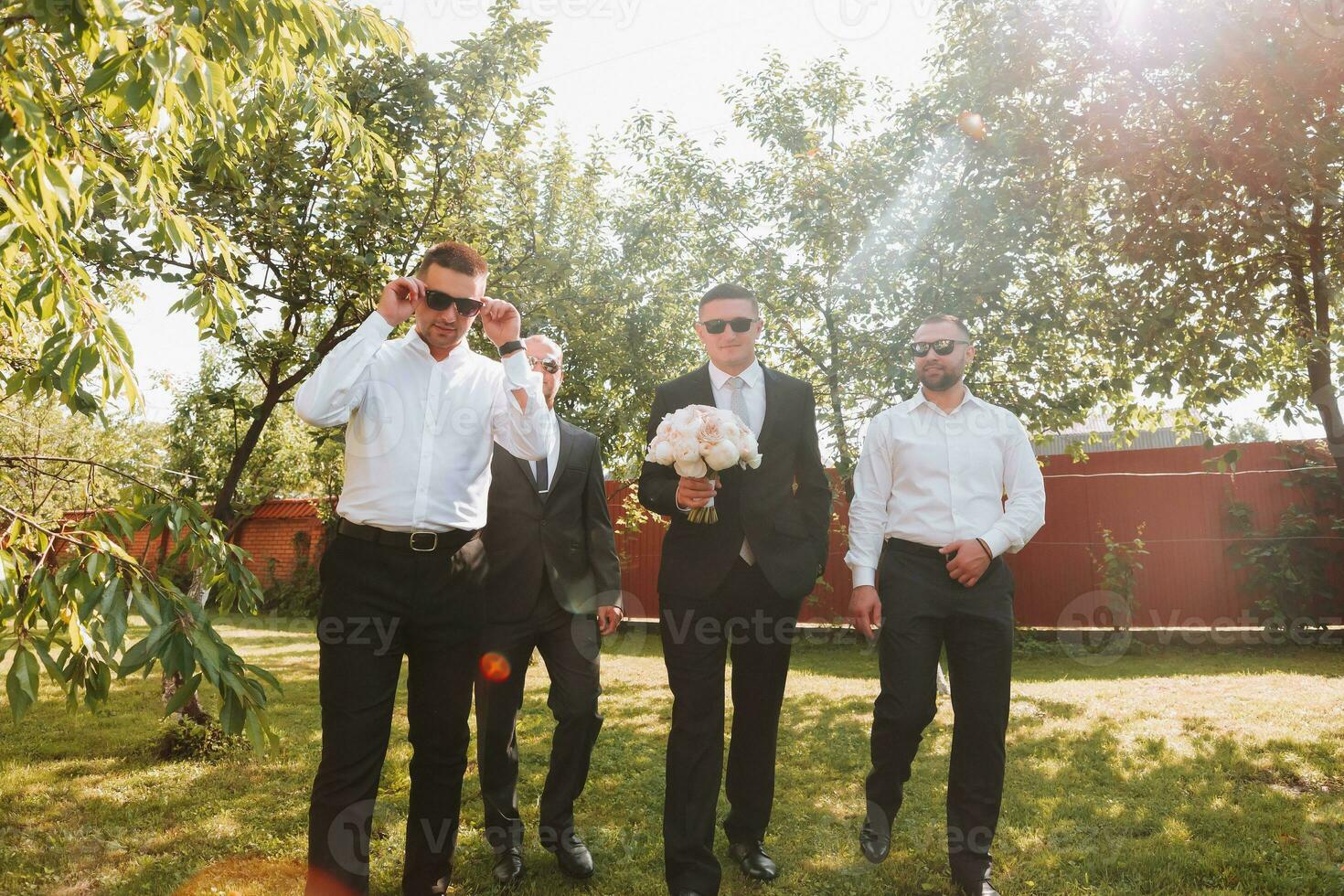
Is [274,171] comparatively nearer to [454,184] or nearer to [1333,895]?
[454,184]

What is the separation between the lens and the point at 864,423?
32.1 feet

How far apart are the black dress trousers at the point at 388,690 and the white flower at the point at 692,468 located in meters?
0.86

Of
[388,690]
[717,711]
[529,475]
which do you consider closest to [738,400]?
[529,475]

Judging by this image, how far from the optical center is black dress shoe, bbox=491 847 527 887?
3.74m

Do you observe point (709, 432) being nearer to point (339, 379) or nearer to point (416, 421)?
point (416, 421)

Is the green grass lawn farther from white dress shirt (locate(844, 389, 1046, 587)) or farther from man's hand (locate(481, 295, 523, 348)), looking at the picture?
man's hand (locate(481, 295, 523, 348))

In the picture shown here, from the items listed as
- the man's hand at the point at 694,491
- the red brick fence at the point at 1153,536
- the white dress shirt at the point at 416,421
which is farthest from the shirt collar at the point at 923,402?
the red brick fence at the point at 1153,536

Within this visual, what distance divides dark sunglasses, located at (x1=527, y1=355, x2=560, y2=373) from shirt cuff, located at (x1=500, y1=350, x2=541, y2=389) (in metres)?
0.87

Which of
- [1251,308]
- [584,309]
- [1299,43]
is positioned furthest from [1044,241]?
[584,309]

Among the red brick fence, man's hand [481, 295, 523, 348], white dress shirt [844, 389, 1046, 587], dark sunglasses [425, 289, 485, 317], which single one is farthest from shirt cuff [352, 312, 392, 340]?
the red brick fence

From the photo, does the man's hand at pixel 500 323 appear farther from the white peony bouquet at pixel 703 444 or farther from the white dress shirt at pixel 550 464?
the white dress shirt at pixel 550 464

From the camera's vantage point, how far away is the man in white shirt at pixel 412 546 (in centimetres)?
297

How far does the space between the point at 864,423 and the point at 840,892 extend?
21.9 feet

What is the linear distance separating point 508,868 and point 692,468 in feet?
6.29
